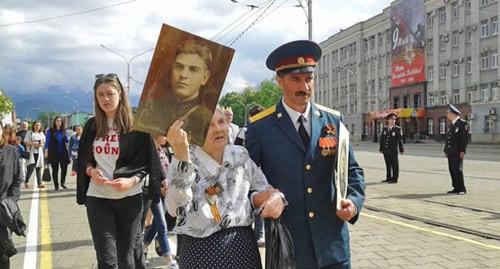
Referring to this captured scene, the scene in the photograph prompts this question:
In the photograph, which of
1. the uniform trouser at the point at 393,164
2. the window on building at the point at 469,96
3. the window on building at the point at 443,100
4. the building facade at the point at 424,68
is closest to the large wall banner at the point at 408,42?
the building facade at the point at 424,68

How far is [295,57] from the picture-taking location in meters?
2.63

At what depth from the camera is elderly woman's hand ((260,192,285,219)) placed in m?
2.24

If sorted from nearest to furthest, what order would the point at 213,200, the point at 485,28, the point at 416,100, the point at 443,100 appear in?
1. the point at 213,200
2. the point at 485,28
3. the point at 443,100
4. the point at 416,100

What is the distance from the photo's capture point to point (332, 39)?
74250mm

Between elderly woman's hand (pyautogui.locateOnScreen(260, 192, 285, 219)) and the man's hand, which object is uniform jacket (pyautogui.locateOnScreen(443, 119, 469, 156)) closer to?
the man's hand

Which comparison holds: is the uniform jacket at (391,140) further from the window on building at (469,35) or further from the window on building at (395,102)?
the window on building at (395,102)

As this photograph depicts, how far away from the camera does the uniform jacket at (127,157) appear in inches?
147

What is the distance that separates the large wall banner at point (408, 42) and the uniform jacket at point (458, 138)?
44771 mm

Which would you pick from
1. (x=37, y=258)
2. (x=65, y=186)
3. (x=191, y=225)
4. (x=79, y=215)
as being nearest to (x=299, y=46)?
(x=191, y=225)

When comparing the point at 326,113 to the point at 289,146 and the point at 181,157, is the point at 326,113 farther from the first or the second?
the point at 181,157

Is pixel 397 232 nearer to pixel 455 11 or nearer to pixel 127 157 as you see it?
pixel 127 157

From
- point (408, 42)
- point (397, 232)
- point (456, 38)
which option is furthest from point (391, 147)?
point (408, 42)

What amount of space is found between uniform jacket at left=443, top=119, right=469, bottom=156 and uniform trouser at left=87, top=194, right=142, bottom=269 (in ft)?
30.0

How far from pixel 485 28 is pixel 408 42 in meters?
11.5
